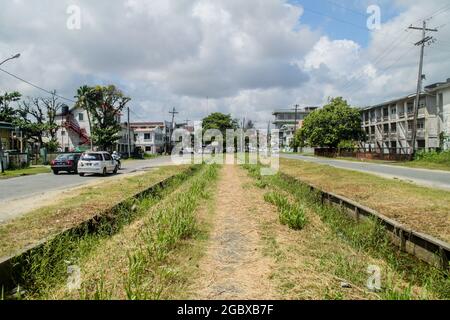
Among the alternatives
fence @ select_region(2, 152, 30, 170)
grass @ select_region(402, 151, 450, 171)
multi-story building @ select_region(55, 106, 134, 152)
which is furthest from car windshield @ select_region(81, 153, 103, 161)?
multi-story building @ select_region(55, 106, 134, 152)

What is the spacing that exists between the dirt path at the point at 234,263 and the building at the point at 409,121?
33.5 m

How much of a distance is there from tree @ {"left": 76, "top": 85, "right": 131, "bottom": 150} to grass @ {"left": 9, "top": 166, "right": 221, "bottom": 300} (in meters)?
49.0

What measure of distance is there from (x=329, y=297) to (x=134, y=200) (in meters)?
8.49

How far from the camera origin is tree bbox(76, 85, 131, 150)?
181ft

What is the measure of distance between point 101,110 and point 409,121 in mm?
43997

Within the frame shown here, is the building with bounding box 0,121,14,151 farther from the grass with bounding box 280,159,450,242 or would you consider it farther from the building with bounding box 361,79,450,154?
the building with bounding box 361,79,450,154

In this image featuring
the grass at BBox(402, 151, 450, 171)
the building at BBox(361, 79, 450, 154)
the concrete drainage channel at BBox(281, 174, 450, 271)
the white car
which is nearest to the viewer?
the concrete drainage channel at BBox(281, 174, 450, 271)

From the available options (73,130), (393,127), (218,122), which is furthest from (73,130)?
(393,127)

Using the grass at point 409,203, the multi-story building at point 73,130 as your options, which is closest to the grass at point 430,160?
the grass at point 409,203

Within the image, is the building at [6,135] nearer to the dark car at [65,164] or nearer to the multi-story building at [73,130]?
the dark car at [65,164]

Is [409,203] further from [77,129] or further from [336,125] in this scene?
[77,129]

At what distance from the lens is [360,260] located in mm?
6309
